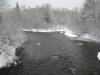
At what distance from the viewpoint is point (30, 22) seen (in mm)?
76625

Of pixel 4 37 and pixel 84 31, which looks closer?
pixel 4 37

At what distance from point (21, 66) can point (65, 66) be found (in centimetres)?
591

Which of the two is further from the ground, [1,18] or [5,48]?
[1,18]

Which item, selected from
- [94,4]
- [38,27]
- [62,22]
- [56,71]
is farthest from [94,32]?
[62,22]

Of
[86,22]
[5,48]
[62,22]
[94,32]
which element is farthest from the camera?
[62,22]

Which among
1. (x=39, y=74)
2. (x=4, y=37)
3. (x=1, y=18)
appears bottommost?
(x=39, y=74)

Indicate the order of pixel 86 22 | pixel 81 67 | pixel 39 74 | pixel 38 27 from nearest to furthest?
1. pixel 39 74
2. pixel 81 67
3. pixel 86 22
4. pixel 38 27

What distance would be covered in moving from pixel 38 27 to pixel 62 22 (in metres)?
20.8

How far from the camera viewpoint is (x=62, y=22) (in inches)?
3506

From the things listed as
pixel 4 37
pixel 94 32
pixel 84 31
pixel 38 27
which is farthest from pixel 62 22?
pixel 4 37

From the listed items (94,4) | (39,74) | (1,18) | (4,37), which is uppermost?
(94,4)

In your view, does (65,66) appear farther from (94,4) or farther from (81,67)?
(94,4)

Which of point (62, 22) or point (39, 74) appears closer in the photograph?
point (39, 74)

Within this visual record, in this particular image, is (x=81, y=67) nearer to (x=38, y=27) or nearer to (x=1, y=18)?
(x=1, y=18)
